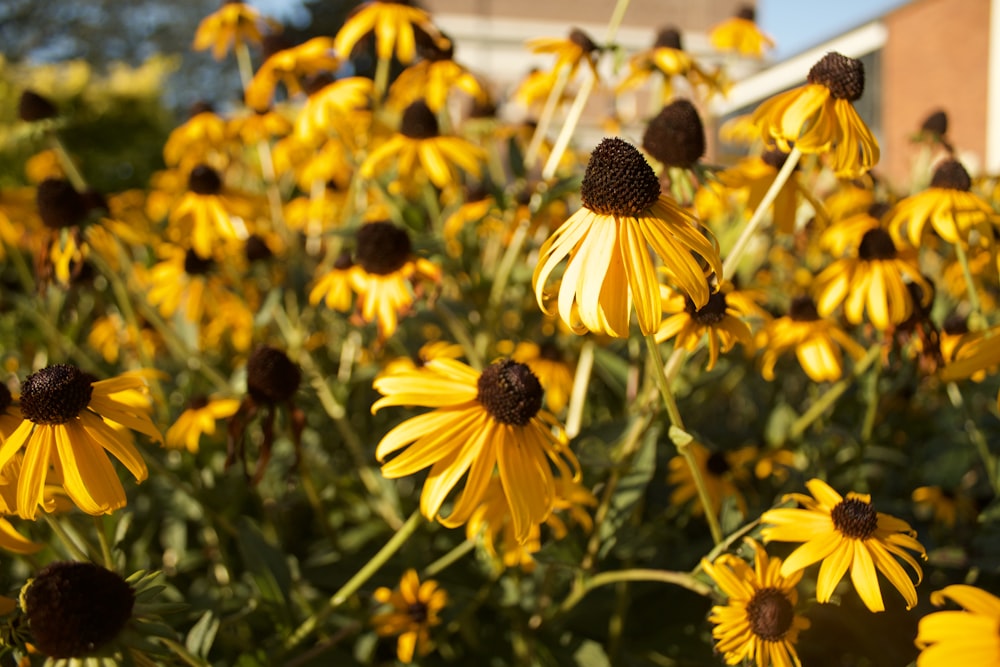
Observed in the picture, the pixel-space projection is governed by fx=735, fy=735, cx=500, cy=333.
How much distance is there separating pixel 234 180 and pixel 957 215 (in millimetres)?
3367

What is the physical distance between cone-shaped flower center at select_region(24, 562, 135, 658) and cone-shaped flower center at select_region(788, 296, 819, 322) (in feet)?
5.36

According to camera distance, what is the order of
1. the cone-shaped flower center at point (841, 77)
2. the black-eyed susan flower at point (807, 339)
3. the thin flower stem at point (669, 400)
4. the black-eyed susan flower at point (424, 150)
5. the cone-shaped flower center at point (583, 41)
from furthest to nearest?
the black-eyed susan flower at point (424, 150) < the cone-shaped flower center at point (583, 41) < the black-eyed susan flower at point (807, 339) < the cone-shaped flower center at point (841, 77) < the thin flower stem at point (669, 400)

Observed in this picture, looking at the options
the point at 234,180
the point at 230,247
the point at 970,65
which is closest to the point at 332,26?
the point at 970,65

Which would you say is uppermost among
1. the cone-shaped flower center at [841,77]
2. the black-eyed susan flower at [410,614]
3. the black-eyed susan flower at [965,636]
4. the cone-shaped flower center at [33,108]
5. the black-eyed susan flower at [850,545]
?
the cone-shaped flower center at [841,77]

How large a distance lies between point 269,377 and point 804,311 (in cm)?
134

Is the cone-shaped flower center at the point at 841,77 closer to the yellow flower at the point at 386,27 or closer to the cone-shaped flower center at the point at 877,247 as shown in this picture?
the cone-shaped flower center at the point at 877,247

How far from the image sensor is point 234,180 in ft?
12.8

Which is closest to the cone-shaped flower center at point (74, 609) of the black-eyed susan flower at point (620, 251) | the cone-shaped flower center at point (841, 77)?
the black-eyed susan flower at point (620, 251)

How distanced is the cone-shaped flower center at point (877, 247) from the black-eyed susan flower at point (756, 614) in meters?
0.88

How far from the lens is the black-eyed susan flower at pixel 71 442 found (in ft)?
3.40

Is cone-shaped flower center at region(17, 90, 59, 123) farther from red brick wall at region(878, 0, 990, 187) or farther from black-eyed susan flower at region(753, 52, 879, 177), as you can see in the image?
red brick wall at region(878, 0, 990, 187)

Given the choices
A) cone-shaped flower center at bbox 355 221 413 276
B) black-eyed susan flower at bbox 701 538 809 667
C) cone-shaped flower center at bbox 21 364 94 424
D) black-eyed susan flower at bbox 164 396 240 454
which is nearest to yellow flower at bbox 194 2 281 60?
cone-shaped flower center at bbox 355 221 413 276

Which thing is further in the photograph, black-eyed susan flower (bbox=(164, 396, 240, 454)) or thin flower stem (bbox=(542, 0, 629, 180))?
thin flower stem (bbox=(542, 0, 629, 180))

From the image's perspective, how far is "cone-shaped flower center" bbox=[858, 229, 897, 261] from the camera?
1.72 meters
